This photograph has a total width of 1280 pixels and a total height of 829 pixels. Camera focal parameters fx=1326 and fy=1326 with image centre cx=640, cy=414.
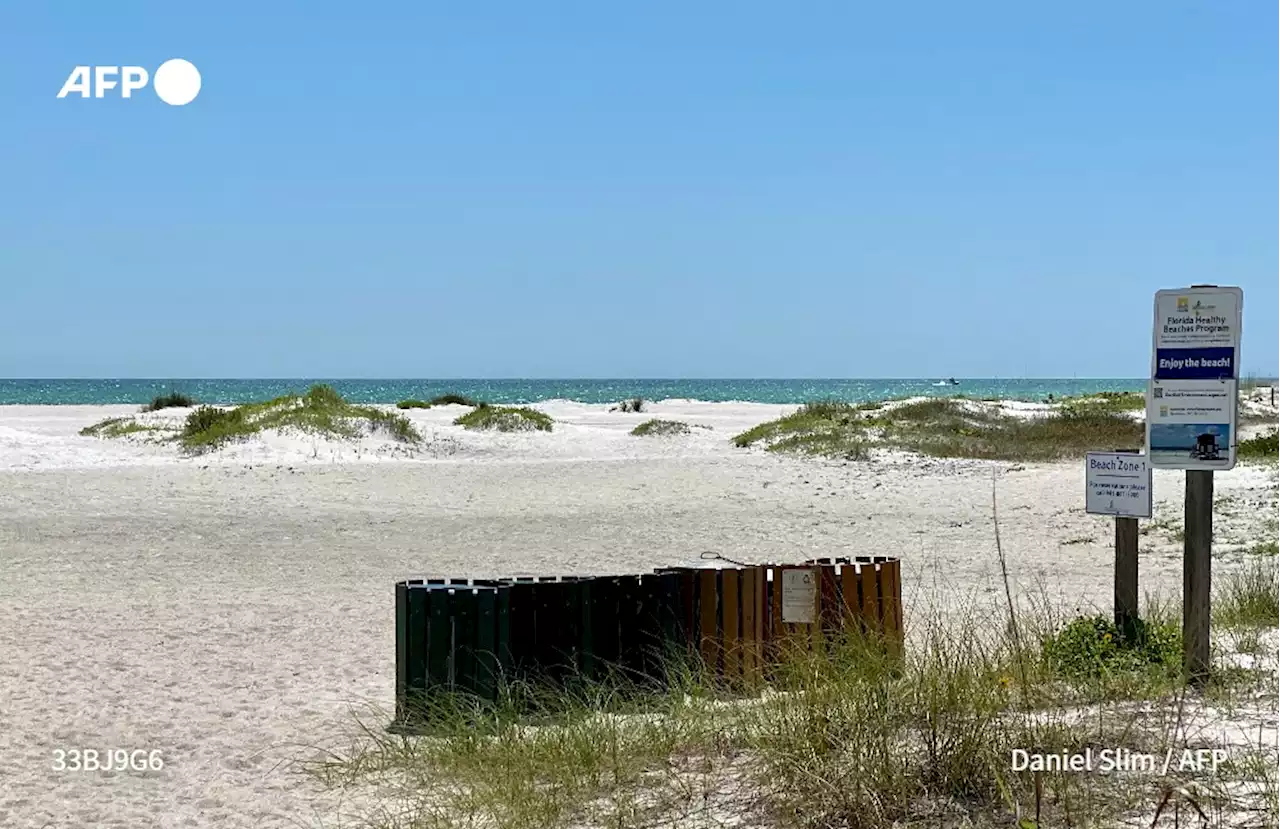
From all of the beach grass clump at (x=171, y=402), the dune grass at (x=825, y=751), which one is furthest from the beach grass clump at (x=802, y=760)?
the beach grass clump at (x=171, y=402)

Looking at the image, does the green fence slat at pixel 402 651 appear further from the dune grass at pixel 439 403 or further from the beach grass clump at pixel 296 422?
the dune grass at pixel 439 403

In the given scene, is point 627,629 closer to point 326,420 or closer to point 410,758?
point 410,758

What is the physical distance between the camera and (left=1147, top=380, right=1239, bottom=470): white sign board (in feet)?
21.6

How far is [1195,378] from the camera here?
21.9ft

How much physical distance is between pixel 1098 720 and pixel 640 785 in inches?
78.7

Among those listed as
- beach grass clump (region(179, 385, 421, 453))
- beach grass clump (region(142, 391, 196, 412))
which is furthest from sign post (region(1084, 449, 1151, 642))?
beach grass clump (region(142, 391, 196, 412))

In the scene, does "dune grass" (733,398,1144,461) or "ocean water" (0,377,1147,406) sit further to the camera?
"ocean water" (0,377,1147,406)

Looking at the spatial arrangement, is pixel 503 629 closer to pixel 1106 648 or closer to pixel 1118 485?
pixel 1106 648

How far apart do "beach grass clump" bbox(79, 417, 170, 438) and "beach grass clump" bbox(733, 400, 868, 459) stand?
47.1 feet

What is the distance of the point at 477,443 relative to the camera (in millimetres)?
32031

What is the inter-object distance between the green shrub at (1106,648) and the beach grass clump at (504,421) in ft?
90.5

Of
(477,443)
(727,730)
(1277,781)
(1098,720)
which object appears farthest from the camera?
(477,443)

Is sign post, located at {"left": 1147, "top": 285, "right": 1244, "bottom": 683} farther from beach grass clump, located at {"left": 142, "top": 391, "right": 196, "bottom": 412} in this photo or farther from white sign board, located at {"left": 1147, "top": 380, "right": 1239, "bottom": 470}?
beach grass clump, located at {"left": 142, "top": 391, "right": 196, "bottom": 412}

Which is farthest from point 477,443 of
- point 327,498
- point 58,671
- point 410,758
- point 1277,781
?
point 1277,781
